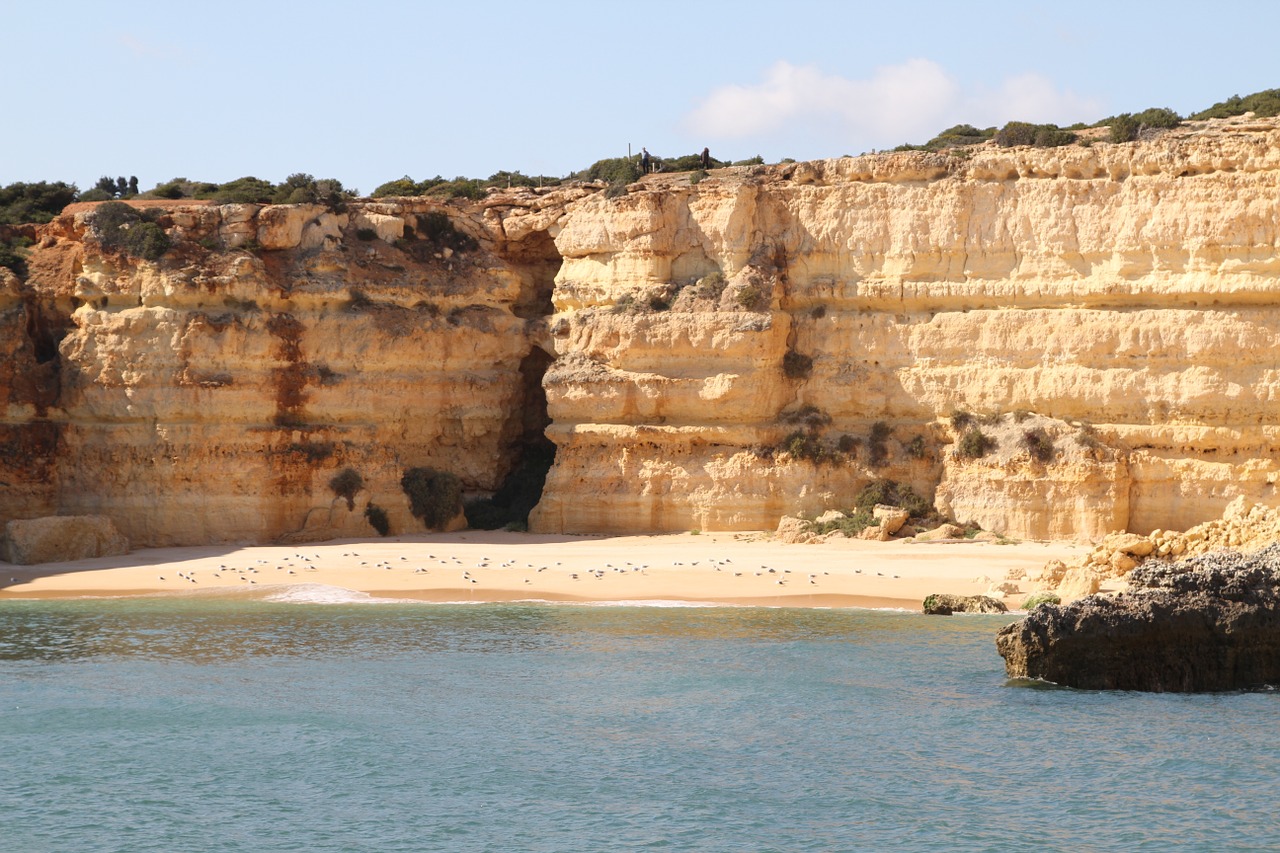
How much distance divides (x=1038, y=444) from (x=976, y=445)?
121 cm

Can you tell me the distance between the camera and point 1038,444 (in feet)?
95.9

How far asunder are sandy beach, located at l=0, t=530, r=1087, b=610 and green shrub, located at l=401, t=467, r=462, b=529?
6.40 feet

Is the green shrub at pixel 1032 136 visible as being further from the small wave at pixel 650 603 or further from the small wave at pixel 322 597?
the small wave at pixel 322 597

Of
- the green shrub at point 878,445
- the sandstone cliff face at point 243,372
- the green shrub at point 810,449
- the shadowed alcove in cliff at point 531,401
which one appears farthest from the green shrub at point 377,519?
the green shrub at point 878,445

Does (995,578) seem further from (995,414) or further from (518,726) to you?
(518,726)

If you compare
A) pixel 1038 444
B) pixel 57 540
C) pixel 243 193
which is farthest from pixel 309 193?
pixel 1038 444

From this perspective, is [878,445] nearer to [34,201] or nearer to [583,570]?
[583,570]

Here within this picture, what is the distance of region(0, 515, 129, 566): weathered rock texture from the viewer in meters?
29.6

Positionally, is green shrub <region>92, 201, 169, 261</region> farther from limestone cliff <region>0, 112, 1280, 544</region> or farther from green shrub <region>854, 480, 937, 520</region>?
green shrub <region>854, 480, 937, 520</region>

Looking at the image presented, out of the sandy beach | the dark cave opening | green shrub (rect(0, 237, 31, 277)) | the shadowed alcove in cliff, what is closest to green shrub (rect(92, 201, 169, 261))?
green shrub (rect(0, 237, 31, 277))

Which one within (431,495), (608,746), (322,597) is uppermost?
(431,495)

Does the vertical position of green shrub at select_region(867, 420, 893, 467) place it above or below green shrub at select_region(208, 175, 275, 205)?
below

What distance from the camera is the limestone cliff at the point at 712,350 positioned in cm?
2866

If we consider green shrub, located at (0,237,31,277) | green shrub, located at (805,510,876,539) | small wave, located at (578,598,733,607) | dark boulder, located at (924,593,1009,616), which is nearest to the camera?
dark boulder, located at (924,593,1009,616)
